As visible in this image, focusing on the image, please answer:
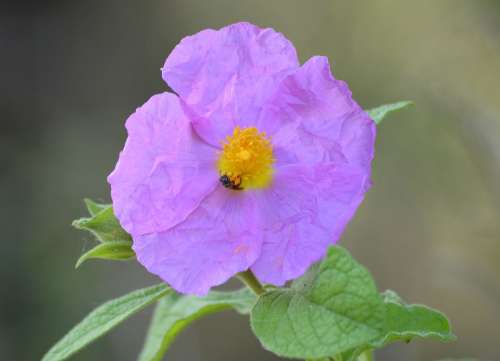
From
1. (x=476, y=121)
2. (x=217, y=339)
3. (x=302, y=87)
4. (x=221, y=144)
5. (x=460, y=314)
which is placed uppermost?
(x=302, y=87)

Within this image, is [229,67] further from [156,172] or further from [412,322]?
[412,322]

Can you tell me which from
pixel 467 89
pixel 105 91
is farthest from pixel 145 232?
pixel 105 91

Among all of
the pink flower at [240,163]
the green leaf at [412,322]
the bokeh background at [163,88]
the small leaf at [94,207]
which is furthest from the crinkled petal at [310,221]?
the bokeh background at [163,88]

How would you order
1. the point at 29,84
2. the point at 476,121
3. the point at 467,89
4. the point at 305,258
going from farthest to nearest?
1. the point at 29,84
2. the point at 467,89
3. the point at 476,121
4. the point at 305,258

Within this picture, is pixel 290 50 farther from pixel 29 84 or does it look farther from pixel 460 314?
pixel 29 84

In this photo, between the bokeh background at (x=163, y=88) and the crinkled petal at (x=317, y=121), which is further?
the bokeh background at (x=163, y=88)

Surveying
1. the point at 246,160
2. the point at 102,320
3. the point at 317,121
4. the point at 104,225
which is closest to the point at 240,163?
the point at 246,160

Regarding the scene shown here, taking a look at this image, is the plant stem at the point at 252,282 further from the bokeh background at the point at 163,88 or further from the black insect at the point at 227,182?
the bokeh background at the point at 163,88
